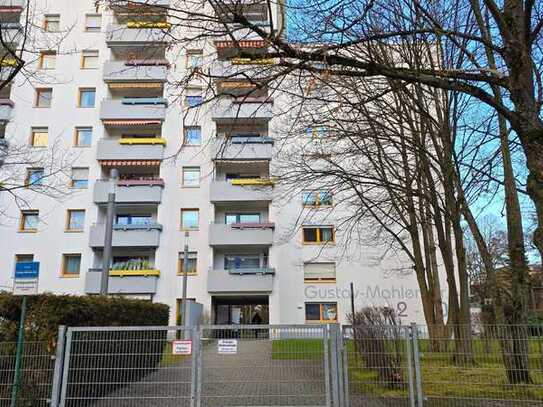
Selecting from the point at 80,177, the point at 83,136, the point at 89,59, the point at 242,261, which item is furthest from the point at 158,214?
the point at 89,59

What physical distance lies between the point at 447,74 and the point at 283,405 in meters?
5.37

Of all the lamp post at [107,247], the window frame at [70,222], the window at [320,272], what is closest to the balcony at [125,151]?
the window frame at [70,222]

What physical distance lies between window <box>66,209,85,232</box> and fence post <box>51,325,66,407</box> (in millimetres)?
24101

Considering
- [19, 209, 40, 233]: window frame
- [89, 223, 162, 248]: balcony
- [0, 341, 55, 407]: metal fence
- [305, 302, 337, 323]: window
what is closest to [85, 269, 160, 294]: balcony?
[89, 223, 162, 248]: balcony

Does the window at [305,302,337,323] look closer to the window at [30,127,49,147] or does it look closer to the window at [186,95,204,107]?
the window at [30,127,49,147]

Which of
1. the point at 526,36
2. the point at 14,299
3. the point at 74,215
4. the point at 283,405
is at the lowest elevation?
the point at 283,405

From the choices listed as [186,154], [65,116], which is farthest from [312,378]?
[65,116]

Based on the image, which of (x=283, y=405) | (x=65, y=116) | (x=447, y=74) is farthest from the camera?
(x=65, y=116)

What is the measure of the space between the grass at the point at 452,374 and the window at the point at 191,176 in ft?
80.6

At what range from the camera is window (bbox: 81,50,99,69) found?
33.7m

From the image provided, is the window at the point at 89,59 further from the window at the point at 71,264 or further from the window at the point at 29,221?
the window at the point at 71,264

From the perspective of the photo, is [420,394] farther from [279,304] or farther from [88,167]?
[88,167]

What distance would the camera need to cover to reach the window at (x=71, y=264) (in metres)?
30.3

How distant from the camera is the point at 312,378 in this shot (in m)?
7.95
